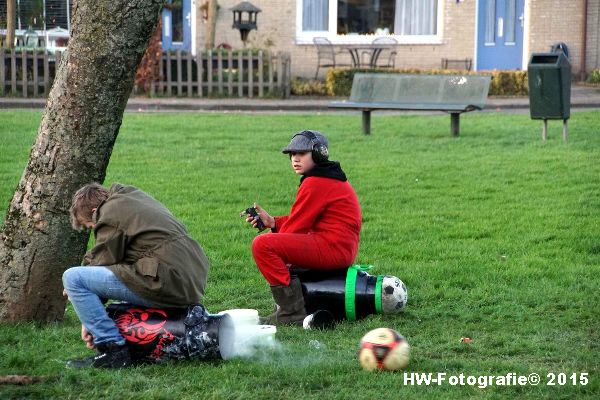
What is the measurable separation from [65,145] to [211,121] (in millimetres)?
12185

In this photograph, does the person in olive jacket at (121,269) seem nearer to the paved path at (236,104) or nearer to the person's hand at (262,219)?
the person's hand at (262,219)

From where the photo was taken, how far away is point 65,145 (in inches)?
261

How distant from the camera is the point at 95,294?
580 centimetres

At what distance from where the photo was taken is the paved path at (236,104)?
22.1m

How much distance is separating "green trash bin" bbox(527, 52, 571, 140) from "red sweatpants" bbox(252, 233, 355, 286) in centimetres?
943

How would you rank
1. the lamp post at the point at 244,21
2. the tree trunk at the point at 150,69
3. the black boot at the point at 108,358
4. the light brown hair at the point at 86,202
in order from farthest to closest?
the lamp post at the point at 244,21, the tree trunk at the point at 150,69, the light brown hair at the point at 86,202, the black boot at the point at 108,358

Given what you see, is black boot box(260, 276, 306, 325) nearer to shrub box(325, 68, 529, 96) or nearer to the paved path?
the paved path

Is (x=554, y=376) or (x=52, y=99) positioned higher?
(x=52, y=99)

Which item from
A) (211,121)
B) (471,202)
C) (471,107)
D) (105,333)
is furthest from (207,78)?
(105,333)

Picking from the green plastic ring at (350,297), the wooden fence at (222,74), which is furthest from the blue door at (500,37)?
the green plastic ring at (350,297)

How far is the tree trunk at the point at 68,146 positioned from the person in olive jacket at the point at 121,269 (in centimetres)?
85

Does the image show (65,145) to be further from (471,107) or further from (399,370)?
(471,107)

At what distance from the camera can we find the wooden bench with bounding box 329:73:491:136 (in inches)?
658

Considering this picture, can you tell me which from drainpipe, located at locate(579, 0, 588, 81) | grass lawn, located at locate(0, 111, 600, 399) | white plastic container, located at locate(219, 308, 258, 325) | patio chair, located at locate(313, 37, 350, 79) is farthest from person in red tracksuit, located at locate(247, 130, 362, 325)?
drainpipe, located at locate(579, 0, 588, 81)
